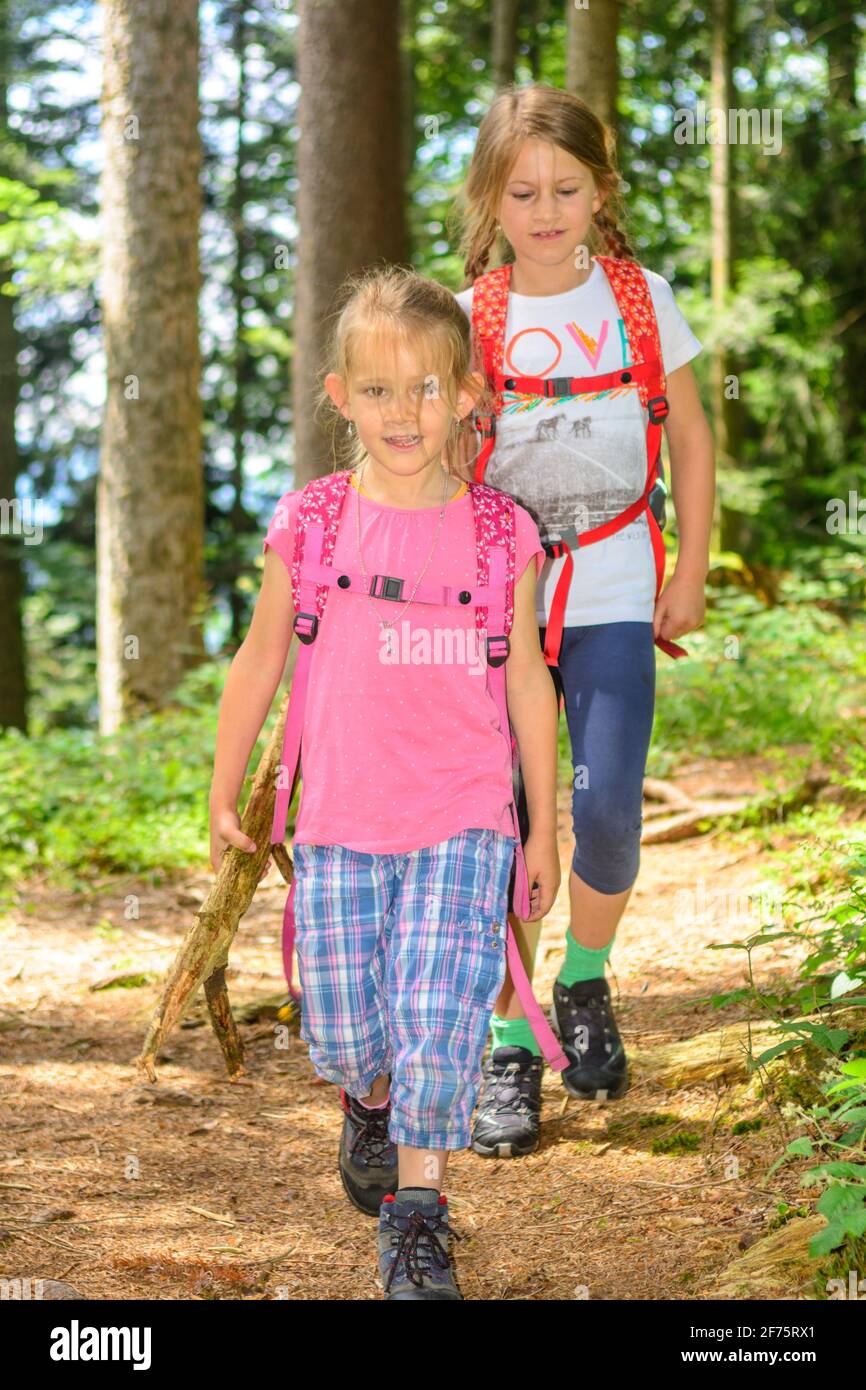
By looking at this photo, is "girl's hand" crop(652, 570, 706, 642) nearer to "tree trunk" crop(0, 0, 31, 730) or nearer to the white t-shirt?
the white t-shirt

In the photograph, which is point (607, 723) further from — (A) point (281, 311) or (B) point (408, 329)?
(A) point (281, 311)

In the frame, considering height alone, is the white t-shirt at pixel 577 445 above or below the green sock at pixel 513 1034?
above

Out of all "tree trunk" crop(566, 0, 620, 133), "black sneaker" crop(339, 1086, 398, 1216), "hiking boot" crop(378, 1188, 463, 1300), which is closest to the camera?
"hiking boot" crop(378, 1188, 463, 1300)

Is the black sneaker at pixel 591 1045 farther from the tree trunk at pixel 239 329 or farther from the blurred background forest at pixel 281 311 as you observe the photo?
the tree trunk at pixel 239 329

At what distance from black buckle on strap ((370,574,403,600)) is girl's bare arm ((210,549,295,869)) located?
208mm

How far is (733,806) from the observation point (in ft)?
19.8

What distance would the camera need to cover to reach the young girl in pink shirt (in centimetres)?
278

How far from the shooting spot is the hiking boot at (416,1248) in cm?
262

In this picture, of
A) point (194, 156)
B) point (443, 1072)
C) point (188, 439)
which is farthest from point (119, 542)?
point (443, 1072)

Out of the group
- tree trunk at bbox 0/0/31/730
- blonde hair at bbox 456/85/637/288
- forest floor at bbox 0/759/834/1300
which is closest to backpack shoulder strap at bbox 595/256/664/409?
blonde hair at bbox 456/85/637/288

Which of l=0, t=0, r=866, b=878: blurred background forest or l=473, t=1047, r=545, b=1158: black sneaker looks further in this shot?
l=0, t=0, r=866, b=878: blurred background forest

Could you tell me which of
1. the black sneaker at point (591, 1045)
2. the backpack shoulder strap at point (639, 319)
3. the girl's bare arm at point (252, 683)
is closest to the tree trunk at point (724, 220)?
the backpack shoulder strap at point (639, 319)

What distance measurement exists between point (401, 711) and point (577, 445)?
0.93m

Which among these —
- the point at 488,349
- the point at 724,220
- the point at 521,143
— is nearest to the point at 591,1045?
the point at 488,349
